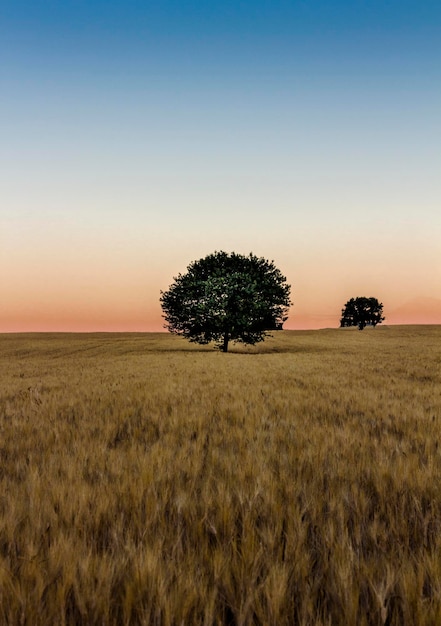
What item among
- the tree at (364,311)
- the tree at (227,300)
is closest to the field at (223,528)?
the tree at (227,300)

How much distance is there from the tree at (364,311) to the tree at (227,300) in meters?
73.3

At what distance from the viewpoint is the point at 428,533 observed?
Result: 2.49 m

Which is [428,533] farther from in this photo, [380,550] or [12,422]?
[12,422]

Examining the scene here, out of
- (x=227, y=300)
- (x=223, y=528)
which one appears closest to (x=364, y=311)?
(x=227, y=300)

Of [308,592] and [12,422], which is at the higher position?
[308,592]

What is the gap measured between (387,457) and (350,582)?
2386 millimetres

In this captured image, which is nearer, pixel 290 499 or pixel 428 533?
pixel 428 533

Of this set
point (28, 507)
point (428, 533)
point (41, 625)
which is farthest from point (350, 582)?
point (28, 507)

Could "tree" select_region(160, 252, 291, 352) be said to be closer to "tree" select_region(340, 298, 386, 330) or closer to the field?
the field

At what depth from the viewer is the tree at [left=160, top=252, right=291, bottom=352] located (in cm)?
3984

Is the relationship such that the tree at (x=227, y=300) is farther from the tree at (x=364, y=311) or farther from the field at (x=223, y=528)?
the tree at (x=364, y=311)

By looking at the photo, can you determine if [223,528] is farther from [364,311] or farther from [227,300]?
[364,311]

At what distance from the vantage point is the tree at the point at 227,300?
131 feet

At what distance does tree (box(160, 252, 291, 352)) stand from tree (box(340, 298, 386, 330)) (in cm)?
7326
